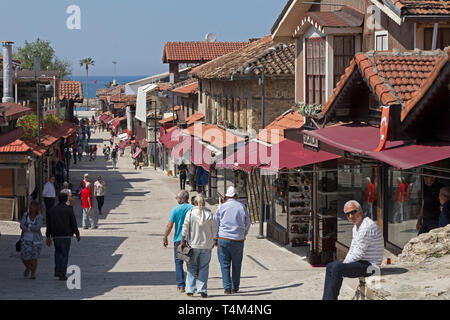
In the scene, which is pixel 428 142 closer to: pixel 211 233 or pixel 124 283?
pixel 211 233

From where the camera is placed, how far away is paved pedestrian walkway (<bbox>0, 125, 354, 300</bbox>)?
531 inches

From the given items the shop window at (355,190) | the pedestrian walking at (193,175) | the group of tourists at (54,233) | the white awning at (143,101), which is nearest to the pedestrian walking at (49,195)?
the group of tourists at (54,233)

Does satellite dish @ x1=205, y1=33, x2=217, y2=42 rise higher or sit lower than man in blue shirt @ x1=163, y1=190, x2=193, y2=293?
higher

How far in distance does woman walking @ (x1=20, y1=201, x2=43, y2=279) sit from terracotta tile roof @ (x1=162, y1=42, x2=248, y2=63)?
45.1 m

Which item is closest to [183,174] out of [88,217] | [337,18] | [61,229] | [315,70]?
[88,217]

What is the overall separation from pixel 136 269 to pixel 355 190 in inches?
182

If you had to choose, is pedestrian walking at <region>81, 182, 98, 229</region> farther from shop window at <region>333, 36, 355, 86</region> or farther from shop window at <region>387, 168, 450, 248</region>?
shop window at <region>387, 168, 450, 248</region>

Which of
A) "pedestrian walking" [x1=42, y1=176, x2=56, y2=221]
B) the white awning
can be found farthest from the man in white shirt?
the white awning

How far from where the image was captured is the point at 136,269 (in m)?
17.0

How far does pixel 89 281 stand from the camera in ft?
49.8
